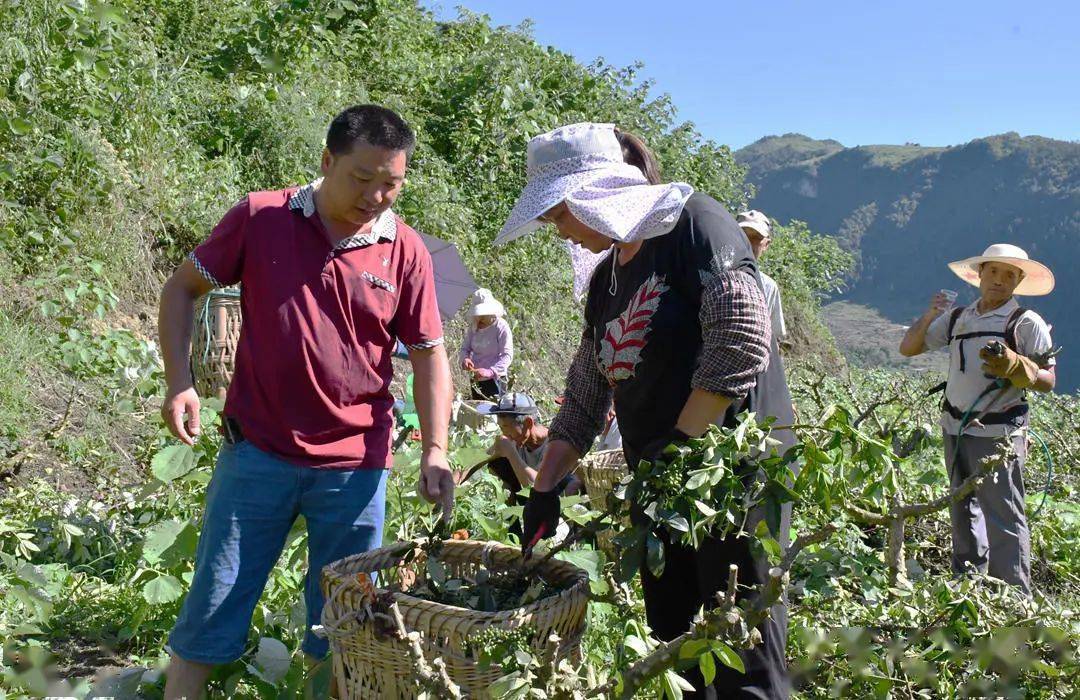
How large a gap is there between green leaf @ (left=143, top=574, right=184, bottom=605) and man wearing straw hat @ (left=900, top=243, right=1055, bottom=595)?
10.1ft

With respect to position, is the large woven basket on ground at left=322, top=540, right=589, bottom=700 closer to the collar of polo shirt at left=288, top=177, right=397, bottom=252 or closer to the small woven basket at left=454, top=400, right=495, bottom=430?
the collar of polo shirt at left=288, top=177, right=397, bottom=252

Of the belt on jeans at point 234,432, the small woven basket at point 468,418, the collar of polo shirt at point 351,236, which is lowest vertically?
the small woven basket at point 468,418

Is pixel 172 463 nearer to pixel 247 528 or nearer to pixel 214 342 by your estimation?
pixel 247 528

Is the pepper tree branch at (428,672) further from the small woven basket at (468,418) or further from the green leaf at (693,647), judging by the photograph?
the small woven basket at (468,418)

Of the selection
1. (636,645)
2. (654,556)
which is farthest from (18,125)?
(654,556)

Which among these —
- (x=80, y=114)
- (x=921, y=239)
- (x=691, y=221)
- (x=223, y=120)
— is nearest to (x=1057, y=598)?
(x=691, y=221)

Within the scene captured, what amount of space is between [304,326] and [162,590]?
43.9 inches

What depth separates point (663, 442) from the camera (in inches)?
86.4

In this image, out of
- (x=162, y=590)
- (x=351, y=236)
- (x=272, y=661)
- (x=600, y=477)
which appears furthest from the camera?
(x=600, y=477)

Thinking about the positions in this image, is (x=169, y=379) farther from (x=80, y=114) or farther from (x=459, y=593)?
(x=80, y=114)

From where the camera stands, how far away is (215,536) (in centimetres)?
238

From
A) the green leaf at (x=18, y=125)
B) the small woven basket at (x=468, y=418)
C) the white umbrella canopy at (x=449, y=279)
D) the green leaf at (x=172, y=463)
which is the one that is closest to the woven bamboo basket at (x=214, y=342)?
the small woven basket at (x=468, y=418)

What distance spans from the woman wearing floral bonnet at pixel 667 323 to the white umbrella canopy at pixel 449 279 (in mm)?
5125

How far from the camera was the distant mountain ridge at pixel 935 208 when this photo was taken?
59500 millimetres
